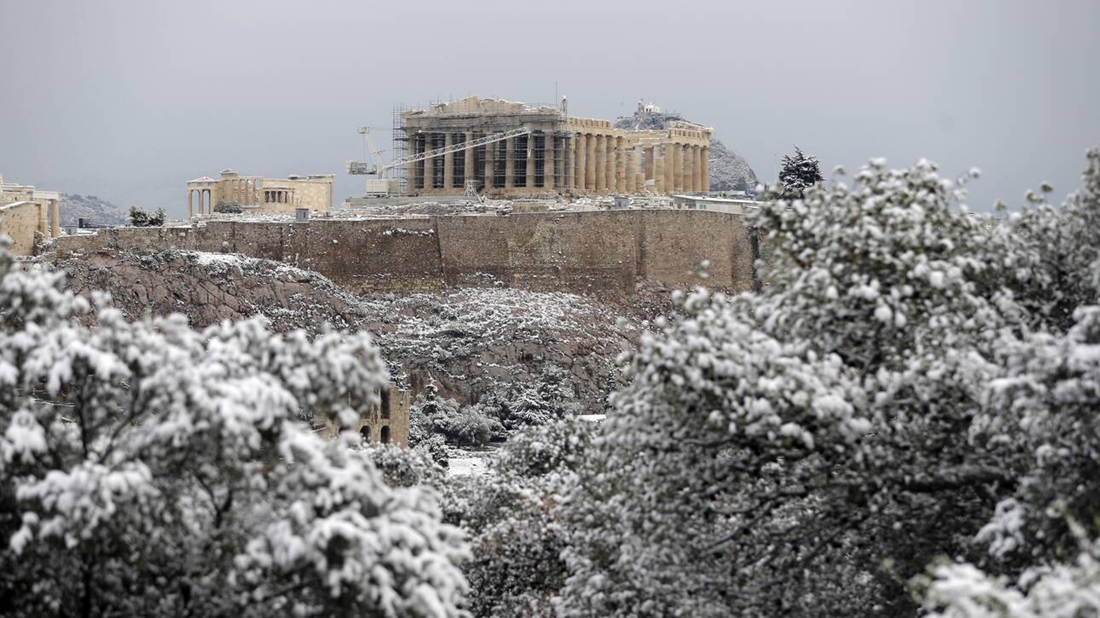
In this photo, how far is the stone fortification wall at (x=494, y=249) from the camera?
2136 inches

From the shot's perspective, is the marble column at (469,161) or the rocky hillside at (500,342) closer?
the rocky hillside at (500,342)

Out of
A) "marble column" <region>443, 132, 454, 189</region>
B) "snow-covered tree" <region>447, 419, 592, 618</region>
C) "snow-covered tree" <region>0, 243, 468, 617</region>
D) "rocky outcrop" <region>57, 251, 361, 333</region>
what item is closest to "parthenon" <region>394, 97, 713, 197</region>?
"marble column" <region>443, 132, 454, 189</region>

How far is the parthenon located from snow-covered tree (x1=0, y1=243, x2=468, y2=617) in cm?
4771

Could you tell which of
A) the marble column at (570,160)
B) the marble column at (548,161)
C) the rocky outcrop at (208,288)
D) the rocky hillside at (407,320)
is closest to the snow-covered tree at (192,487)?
the rocky hillside at (407,320)

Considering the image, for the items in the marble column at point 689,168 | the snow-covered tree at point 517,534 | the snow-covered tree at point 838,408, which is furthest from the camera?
the marble column at point 689,168

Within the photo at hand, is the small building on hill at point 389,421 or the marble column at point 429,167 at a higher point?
the marble column at point 429,167

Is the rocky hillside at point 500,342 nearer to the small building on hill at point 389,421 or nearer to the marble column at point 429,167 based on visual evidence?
the small building on hill at point 389,421

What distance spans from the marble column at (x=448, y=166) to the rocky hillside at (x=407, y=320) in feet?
37.9

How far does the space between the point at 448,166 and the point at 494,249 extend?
955cm

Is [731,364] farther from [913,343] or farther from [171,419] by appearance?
[171,419]

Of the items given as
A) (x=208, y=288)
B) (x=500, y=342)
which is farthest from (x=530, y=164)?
(x=208, y=288)

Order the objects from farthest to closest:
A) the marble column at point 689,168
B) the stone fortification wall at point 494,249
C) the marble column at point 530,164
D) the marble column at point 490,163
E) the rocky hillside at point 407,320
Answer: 1. the marble column at point 689,168
2. the marble column at point 490,163
3. the marble column at point 530,164
4. the stone fortification wall at point 494,249
5. the rocky hillside at point 407,320

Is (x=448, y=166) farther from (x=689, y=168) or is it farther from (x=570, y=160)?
(x=689, y=168)

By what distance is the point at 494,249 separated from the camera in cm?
5456
